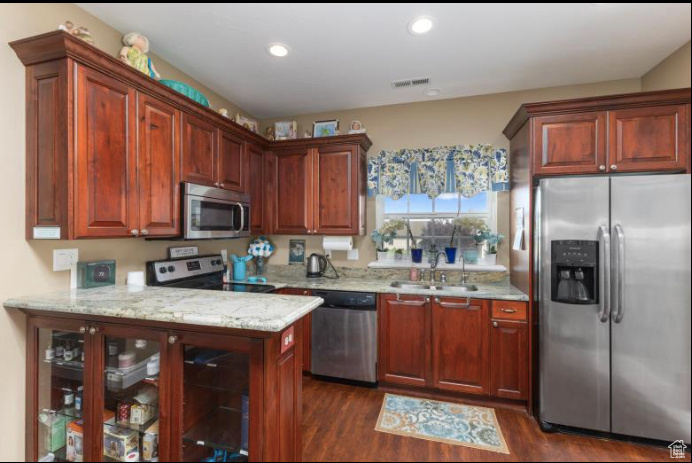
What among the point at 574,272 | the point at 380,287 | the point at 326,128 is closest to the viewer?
the point at 574,272

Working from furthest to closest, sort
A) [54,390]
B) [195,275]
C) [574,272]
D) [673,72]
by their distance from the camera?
[195,275] < [673,72] < [574,272] < [54,390]

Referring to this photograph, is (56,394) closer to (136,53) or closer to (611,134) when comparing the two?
(136,53)

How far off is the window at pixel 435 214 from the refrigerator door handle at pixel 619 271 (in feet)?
3.28

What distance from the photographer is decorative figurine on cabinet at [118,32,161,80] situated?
1.83 m

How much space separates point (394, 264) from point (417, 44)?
1.84 m

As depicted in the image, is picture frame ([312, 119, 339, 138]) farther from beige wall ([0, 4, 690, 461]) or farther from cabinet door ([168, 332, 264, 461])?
cabinet door ([168, 332, 264, 461])

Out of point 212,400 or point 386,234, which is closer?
point 212,400

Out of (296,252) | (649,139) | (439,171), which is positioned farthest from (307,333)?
(649,139)

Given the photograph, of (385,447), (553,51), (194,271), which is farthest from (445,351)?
(553,51)

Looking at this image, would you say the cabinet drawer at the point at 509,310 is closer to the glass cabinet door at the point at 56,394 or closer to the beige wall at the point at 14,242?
the glass cabinet door at the point at 56,394

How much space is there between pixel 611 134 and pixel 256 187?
2809mm

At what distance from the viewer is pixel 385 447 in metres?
1.84

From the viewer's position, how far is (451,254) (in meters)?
2.80

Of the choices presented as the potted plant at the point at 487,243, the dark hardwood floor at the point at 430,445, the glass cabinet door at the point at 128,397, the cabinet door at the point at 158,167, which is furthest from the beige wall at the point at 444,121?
the glass cabinet door at the point at 128,397
